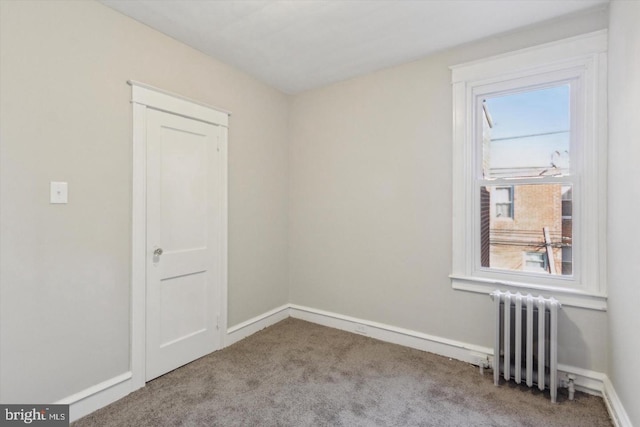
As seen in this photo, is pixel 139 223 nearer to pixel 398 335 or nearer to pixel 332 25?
pixel 332 25

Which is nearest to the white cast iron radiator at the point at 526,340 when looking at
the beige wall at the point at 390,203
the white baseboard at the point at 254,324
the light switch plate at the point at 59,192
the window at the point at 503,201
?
the beige wall at the point at 390,203

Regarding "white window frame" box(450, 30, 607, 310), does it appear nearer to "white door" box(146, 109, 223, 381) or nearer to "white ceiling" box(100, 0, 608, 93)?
"white ceiling" box(100, 0, 608, 93)

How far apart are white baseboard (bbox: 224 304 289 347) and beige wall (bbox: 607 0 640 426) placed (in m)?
2.79

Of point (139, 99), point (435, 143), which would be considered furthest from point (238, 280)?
point (435, 143)

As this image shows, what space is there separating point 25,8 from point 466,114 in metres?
3.01

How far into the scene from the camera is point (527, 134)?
2.35 metres

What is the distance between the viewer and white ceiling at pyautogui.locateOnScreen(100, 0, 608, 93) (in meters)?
1.99

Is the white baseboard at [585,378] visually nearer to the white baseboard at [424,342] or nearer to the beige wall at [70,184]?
the white baseboard at [424,342]

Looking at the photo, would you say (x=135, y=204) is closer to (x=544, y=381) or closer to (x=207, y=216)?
(x=207, y=216)

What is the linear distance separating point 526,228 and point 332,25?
2.18 meters

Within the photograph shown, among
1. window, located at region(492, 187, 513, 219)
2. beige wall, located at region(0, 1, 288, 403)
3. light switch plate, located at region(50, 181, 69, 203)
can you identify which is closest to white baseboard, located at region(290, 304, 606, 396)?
window, located at region(492, 187, 513, 219)

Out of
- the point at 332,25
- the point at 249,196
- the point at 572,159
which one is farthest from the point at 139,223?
the point at 572,159

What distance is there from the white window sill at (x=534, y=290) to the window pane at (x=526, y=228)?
0.15 metres

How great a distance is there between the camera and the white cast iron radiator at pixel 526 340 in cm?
202
